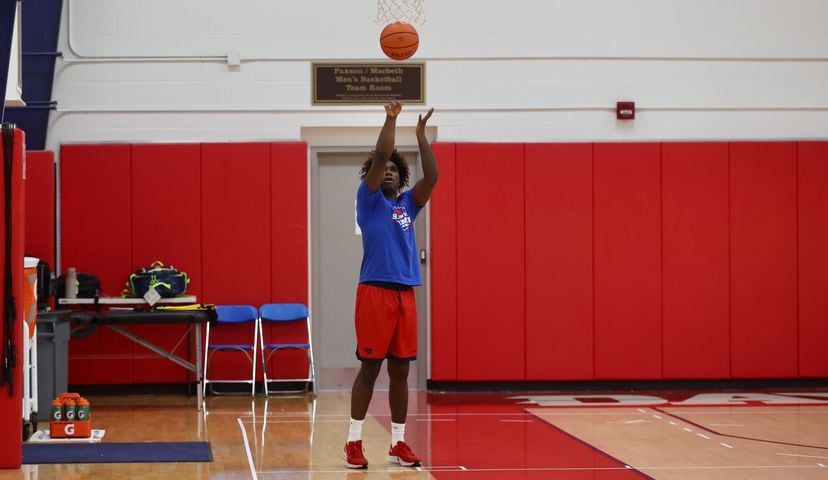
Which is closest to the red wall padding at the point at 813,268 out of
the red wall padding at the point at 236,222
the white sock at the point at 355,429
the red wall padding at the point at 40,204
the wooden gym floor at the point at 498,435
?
the wooden gym floor at the point at 498,435

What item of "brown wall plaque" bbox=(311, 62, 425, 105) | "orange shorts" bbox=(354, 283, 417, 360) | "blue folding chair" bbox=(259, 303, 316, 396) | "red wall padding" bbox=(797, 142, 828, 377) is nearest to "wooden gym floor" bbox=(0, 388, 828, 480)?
"blue folding chair" bbox=(259, 303, 316, 396)

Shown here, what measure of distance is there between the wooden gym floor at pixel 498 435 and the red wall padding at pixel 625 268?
537 millimetres

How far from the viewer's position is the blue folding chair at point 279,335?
34.6ft

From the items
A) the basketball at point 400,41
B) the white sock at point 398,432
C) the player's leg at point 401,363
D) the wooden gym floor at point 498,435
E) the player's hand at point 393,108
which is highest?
the basketball at point 400,41

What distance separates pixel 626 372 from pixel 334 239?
329 cm

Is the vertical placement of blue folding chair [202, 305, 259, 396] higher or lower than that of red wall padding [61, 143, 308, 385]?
lower

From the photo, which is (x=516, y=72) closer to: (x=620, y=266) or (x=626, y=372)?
(x=620, y=266)

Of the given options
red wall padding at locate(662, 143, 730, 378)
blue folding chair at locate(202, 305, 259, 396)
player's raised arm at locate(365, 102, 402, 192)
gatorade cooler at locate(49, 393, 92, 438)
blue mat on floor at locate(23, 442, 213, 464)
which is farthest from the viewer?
red wall padding at locate(662, 143, 730, 378)

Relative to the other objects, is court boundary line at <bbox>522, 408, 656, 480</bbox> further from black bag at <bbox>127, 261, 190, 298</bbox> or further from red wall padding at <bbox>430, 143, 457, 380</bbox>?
black bag at <bbox>127, 261, 190, 298</bbox>

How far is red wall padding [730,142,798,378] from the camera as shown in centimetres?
1097

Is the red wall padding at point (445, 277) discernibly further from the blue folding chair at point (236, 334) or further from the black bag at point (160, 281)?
the black bag at point (160, 281)

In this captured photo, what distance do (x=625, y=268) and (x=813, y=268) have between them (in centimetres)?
197

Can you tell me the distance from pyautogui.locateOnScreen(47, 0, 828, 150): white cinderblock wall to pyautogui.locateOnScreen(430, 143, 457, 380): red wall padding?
24.1 inches

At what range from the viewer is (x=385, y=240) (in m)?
6.04
